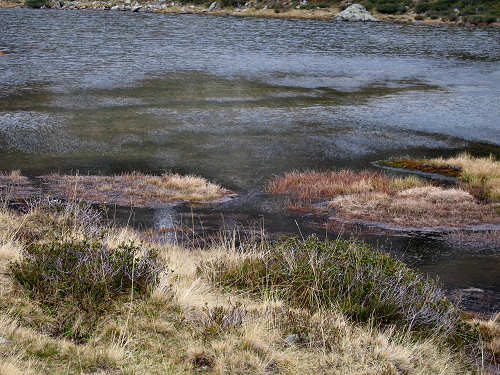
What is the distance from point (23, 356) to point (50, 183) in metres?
14.1

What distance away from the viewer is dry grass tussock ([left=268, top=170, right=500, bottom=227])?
16484mm

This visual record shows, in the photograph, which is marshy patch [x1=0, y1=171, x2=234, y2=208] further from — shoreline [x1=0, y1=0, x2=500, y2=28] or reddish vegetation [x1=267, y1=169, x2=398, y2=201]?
shoreline [x1=0, y1=0, x2=500, y2=28]

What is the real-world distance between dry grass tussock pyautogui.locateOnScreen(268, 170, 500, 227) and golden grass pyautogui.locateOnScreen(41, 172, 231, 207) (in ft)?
8.49

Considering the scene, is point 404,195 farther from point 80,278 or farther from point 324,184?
point 80,278

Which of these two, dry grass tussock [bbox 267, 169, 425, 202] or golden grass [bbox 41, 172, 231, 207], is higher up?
golden grass [bbox 41, 172, 231, 207]

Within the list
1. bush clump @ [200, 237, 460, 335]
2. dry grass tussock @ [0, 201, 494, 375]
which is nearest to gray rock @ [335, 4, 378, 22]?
bush clump @ [200, 237, 460, 335]

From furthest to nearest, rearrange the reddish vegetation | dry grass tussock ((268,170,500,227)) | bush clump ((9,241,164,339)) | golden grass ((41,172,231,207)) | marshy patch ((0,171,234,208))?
1. the reddish vegetation
2. golden grass ((41,172,231,207))
3. marshy patch ((0,171,234,208))
4. dry grass tussock ((268,170,500,227))
5. bush clump ((9,241,164,339))

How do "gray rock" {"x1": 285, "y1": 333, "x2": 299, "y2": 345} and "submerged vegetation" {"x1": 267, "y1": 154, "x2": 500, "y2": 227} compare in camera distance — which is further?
"submerged vegetation" {"x1": 267, "y1": 154, "x2": 500, "y2": 227}

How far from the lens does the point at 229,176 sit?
20.3 metres

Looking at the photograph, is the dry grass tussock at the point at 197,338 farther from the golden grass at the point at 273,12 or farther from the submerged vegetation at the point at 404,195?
the golden grass at the point at 273,12

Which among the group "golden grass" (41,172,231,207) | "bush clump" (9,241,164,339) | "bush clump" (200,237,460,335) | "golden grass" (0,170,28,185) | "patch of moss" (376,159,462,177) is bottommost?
"patch of moss" (376,159,462,177)

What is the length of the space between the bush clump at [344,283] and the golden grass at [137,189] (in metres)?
8.80

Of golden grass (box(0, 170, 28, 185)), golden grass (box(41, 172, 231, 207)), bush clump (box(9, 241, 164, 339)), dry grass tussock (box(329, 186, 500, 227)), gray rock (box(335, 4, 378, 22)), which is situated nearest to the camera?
bush clump (box(9, 241, 164, 339))

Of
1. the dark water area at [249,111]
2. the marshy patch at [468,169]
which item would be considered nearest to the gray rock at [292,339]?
the dark water area at [249,111]
